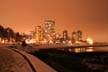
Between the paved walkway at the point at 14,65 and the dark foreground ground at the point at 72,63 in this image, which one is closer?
the paved walkway at the point at 14,65

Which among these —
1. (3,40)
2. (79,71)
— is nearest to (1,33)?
(3,40)

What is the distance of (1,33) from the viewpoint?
186250 millimetres

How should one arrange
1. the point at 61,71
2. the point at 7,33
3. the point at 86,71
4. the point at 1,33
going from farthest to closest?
the point at 7,33 → the point at 1,33 → the point at 86,71 → the point at 61,71

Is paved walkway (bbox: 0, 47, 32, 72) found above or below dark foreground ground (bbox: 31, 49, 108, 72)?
above

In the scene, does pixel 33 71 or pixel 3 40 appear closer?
pixel 33 71

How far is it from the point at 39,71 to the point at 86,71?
7971mm

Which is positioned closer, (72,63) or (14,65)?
(14,65)

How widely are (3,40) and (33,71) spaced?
17405 centimetres

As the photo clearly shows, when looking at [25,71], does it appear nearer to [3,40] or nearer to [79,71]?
[79,71]

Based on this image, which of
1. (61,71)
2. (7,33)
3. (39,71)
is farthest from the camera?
(7,33)

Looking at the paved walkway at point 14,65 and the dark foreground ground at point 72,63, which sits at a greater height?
the paved walkway at point 14,65

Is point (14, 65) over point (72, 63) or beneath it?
over

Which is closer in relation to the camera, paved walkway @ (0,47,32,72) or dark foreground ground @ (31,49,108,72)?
paved walkway @ (0,47,32,72)

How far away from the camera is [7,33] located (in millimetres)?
199875
